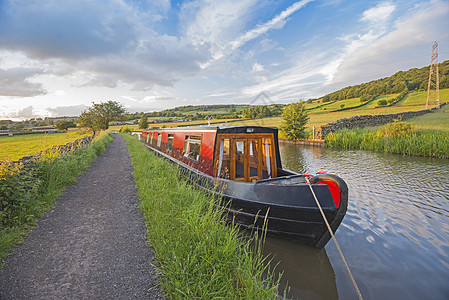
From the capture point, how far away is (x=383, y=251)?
11.0 feet

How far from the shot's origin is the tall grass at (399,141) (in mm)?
9039

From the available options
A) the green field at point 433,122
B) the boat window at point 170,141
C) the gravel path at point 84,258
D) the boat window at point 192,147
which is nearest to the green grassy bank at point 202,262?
the gravel path at point 84,258

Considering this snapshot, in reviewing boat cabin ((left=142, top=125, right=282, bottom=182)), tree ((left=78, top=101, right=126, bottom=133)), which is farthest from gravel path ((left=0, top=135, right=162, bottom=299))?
tree ((left=78, top=101, right=126, bottom=133))

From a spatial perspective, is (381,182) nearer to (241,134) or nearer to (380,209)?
(380,209)

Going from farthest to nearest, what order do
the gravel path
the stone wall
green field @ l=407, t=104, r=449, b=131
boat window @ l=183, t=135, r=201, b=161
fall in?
the stone wall < green field @ l=407, t=104, r=449, b=131 < boat window @ l=183, t=135, r=201, b=161 < the gravel path

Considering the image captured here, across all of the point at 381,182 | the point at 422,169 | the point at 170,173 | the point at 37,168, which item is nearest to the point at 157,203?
the point at 170,173

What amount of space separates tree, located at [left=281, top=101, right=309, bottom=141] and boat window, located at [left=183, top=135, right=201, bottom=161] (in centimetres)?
1231

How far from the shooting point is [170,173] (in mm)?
5238

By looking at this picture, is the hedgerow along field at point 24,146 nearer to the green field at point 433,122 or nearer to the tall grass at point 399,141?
the tall grass at point 399,141

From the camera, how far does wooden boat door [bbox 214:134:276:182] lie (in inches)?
175

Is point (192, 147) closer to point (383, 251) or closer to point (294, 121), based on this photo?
point (383, 251)

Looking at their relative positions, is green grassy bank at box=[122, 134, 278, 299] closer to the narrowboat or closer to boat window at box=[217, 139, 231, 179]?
the narrowboat

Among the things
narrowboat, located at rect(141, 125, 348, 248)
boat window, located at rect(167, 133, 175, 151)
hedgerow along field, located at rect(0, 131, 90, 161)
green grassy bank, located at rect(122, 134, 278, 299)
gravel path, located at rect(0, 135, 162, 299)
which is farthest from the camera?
boat window, located at rect(167, 133, 175, 151)

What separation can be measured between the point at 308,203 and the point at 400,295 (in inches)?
56.8
